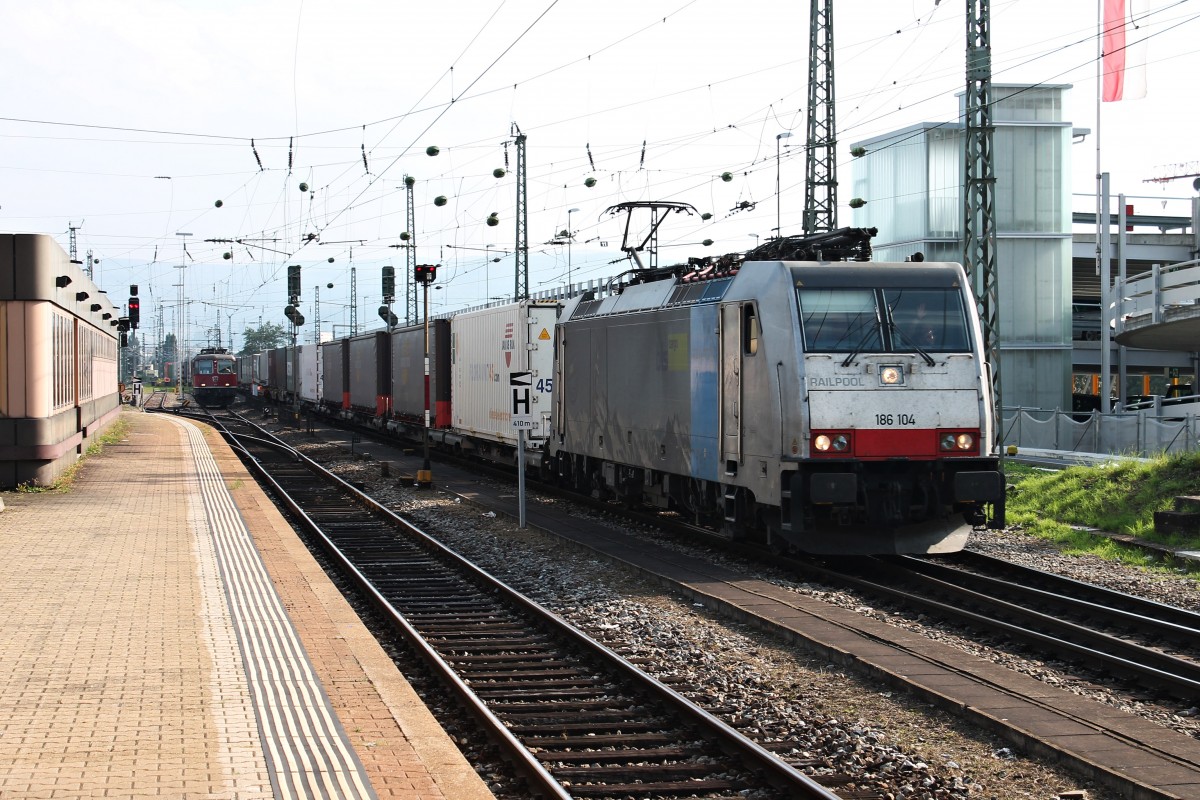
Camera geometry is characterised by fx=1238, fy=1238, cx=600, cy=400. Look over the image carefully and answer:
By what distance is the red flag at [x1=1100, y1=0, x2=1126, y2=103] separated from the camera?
3178cm

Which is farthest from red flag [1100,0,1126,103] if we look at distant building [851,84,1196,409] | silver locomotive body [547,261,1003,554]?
silver locomotive body [547,261,1003,554]

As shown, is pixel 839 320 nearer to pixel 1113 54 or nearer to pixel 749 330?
pixel 749 330

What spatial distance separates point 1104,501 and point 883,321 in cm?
624

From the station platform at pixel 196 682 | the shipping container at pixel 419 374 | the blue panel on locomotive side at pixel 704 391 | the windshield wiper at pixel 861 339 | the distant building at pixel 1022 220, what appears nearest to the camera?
the station platform at pixel 196 682

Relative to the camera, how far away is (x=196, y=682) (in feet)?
27.1

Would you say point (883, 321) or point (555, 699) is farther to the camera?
point (883, 321)

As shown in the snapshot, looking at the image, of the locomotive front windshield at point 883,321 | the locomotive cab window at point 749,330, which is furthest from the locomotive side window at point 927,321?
the locomotive cab window at point 749,330

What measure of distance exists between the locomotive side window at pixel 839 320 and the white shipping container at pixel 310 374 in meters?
43.4

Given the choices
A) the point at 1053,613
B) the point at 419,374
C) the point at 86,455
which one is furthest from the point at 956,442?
the point at 86,455

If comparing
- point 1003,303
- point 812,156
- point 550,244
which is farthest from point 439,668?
point 1003,303

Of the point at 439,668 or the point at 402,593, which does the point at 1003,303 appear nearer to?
the point at 402,593

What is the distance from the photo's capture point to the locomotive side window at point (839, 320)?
1329cm

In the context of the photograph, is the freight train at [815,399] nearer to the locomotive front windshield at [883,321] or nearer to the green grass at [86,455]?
the locomotive front windshield at [883,321]

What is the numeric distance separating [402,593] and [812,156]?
1167cm
